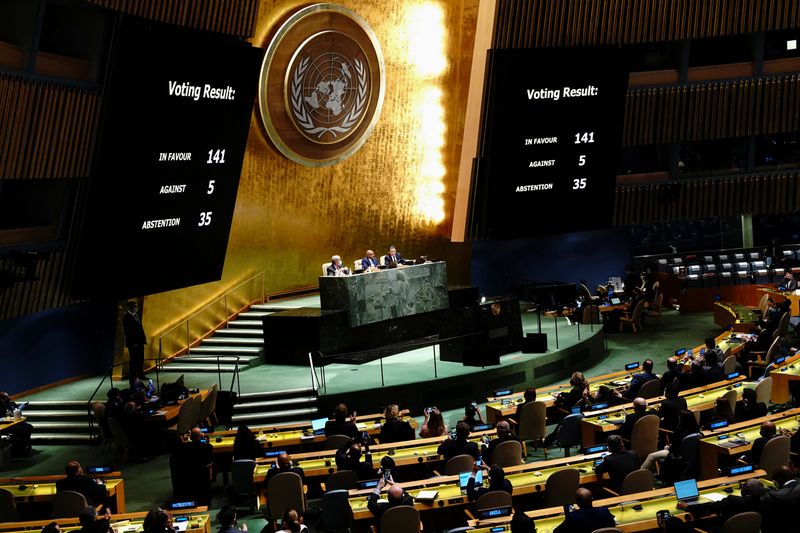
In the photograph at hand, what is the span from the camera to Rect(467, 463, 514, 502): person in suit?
11.2 metres

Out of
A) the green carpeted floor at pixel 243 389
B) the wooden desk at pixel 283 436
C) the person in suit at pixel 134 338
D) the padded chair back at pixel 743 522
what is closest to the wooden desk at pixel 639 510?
the padded chair back at pixel 743 522

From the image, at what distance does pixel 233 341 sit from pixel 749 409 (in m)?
11.4

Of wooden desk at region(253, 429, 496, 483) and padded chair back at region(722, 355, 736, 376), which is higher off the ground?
padded chair back at region(722, 355, 736, 376)

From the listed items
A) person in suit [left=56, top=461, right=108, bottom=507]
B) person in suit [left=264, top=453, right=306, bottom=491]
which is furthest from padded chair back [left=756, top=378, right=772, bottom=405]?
person in suit [left=56, top=461, right=108, bottom=507]

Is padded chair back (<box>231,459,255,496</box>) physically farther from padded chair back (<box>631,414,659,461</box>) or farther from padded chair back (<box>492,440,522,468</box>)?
padded chair back (<box>631,414,659,461</box>)

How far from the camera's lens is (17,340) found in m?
19.4

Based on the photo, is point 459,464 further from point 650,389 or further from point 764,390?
point 764,390

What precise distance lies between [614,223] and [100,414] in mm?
14396

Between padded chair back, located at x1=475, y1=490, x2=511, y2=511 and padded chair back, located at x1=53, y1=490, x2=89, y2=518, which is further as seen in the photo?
padded chair back, located at x1=53, y1=490, x2=89, y2=518

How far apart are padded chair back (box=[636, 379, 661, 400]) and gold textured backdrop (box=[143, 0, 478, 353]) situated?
398 inches

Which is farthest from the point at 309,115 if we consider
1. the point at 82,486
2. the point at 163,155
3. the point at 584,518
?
the point at 584,518

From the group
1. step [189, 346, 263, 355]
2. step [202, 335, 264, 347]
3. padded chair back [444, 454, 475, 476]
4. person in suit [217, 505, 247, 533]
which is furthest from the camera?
step [202, 335, 264, 347]

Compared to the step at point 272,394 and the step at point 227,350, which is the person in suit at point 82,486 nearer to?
the step at point 272,394

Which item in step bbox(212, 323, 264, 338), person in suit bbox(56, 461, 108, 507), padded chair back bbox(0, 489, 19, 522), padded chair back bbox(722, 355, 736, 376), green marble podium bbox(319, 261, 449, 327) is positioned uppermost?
green marble podium bbox(319, 261, 449, 327)
